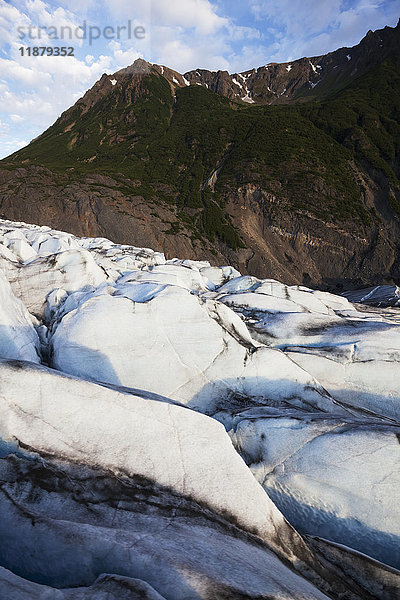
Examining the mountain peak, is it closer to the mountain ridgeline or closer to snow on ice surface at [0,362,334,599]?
the mountain ridgeline

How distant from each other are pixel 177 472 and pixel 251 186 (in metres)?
65.0

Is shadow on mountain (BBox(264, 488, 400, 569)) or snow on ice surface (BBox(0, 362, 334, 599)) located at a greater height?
snow on ice surface (BBox(0, 362, 334, 599))

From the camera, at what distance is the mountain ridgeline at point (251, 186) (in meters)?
52.0

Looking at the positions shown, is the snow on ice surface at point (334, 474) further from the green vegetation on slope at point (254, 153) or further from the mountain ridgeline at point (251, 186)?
the green vegetation on slope at point (254, 153)

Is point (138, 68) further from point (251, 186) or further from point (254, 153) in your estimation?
point (251, 186)

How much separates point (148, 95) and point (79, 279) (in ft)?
383

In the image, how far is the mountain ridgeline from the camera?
51969 millimetres

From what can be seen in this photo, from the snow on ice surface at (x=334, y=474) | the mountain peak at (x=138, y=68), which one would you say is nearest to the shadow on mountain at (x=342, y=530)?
the snow on ice surface at (x=334, y=474)

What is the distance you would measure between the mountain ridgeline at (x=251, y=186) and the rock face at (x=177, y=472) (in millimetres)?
41980

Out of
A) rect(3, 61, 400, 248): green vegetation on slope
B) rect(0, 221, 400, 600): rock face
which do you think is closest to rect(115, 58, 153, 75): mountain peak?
rect(3, 61, 400, 248): green vegetation on slope

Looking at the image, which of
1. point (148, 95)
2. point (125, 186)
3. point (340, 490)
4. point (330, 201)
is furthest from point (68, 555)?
point (148, 95)

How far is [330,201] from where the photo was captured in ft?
199

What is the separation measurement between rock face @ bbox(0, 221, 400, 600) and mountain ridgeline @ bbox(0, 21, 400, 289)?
4198 cm

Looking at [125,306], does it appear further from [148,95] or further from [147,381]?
[148,95]
